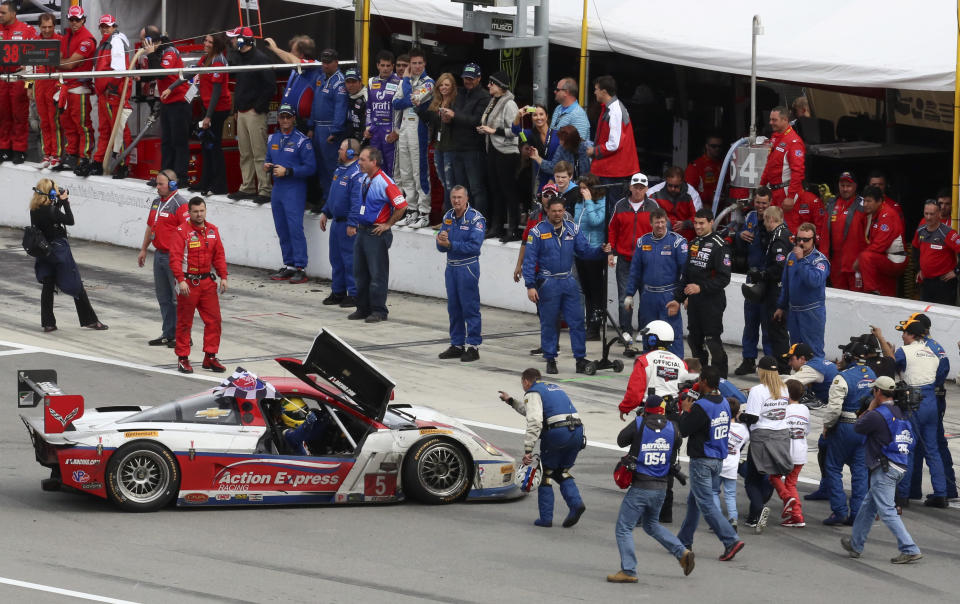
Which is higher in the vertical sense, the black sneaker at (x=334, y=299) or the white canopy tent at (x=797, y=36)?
the white canopy tent at (x=797, y=36)

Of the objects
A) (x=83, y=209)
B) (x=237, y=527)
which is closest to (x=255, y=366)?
(x=237, y=527)

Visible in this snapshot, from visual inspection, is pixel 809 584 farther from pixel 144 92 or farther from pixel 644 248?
pixel 144 92

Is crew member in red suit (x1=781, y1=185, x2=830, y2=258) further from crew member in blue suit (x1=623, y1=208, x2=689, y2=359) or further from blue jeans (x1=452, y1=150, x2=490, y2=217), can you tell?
blue jeans (x1=452, y1=150, x2=490, y2=217)

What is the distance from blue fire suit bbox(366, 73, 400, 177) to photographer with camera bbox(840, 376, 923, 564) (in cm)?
1053

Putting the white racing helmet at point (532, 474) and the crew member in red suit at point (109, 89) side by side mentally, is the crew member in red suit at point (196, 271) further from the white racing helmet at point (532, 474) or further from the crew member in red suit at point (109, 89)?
the crew member in red suit at point (109, 89)

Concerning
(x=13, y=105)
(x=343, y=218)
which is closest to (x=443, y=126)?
(x=343, y=218)

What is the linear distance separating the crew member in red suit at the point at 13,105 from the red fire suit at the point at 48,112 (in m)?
0.27

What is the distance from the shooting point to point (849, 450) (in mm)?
12094

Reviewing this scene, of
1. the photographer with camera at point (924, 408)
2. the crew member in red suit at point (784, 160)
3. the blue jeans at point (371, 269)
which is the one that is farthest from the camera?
the blue jeans at point (371, 269)

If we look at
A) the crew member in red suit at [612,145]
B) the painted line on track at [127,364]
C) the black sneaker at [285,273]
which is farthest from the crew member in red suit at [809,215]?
the black sneaker at [285,273]

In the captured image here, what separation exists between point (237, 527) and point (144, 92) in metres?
13.7

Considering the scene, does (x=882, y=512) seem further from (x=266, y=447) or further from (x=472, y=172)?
(x=472, y=172)

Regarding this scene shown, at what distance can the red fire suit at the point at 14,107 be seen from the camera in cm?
2405

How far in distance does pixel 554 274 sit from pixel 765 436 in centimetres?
516
